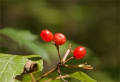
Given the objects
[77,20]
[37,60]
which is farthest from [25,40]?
[77,20]

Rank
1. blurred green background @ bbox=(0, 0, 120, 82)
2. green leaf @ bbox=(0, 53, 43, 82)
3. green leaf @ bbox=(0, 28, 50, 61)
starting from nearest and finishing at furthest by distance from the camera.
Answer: green leaf @ bbox=(0, 53, 43, 82)
green leaf @ bbox=(0, 28, 50, 61)
blurred green background @ bbox=(0, 0, 120, 82)

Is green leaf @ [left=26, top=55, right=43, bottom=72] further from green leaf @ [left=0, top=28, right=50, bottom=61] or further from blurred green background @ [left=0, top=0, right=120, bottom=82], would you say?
blurred green background @ [left=0, top=0, right=120, bottom=82]

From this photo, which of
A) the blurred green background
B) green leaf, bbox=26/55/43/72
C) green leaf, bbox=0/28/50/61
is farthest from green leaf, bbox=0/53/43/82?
the blurred green background

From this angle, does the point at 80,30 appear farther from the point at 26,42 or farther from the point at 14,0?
the point at 26,42

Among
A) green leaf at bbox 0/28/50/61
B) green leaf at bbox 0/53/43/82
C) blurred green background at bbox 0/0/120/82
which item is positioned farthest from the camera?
blurred green background at bbox 0/0/120/82

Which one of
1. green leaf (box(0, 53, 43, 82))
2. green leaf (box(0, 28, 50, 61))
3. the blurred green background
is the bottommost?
green leaf (box(0, 53, 43, 82))

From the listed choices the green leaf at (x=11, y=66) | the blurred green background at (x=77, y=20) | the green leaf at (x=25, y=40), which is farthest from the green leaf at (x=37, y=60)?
the blurred green background at (x=77, y=20)

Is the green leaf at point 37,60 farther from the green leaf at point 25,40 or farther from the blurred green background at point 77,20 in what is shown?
the blurred green background at point 77,20

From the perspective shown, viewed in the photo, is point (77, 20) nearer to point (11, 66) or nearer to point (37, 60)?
point (37, 60)
